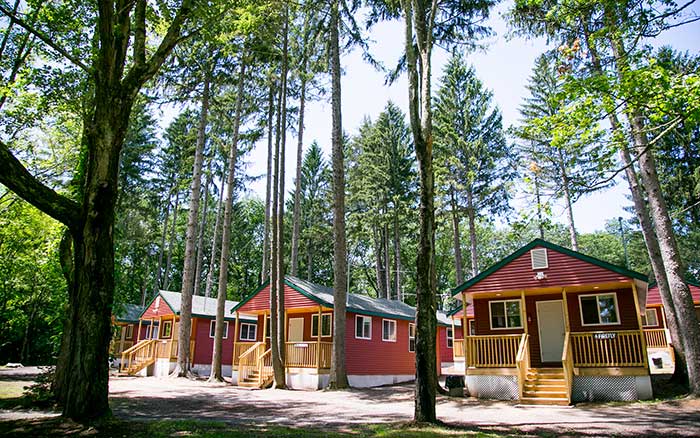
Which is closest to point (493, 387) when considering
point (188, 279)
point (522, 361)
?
point (522, 361)

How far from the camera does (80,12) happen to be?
1097 cm

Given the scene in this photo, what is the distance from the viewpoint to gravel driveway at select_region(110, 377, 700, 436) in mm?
8273

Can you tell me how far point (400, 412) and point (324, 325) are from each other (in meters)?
8.53

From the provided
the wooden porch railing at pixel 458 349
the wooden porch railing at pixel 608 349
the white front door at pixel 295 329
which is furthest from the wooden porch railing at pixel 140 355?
the wooden porch railing at pixel 608 349

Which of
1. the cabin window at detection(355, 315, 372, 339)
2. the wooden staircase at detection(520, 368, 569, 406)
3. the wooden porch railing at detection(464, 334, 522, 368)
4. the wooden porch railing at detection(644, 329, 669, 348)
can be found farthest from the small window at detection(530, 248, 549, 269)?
the wooden porch railing at detection(644, 329, 669, 348)

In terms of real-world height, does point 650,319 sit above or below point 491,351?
above

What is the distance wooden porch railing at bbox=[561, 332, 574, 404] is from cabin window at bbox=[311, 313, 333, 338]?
913cm

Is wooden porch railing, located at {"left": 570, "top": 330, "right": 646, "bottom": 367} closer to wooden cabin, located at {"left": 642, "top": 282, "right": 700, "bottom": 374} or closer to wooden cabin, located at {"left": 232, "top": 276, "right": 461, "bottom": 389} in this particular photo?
wooden cabin, located at {"left": 232, "top": 276, "right": 461, "bottom": 389}

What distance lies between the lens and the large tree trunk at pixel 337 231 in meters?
15.9

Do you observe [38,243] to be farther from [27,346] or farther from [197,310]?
[27,346]

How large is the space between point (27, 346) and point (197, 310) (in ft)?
41.3

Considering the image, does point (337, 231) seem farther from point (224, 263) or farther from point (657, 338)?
point (657, 338)

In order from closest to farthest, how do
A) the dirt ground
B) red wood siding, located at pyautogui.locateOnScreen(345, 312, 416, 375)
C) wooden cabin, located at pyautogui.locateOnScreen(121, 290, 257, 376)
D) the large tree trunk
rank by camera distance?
the dirt ground, the large tree trunk, red wood siding, located at pyautogui.locateOnScreen(345, 312, 416, 375), wooden cabin, located at pyautogui.locateOnScreen(121, 290, 257, 376)

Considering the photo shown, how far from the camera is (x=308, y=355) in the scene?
686 inches
